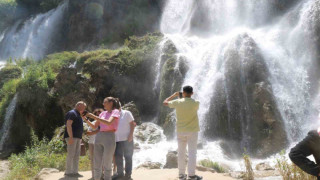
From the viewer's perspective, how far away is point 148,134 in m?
14.6

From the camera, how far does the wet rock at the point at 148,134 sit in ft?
Result: 46.4

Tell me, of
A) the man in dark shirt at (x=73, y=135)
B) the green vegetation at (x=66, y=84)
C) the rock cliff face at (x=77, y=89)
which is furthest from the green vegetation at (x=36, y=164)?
the rock cliff face at (x=77, y=89)

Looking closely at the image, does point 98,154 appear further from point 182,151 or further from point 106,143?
point 182,151

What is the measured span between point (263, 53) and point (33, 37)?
1012 inches

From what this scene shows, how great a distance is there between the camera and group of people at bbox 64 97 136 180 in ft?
17.4

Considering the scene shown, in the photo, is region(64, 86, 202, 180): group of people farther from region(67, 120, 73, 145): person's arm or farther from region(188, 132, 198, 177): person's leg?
region(67, 120, 73, 145): person's arm

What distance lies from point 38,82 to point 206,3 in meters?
14.3

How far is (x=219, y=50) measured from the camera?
16859mm

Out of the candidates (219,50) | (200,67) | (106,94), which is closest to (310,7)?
(219,50)

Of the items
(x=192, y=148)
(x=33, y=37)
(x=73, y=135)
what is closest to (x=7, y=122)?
(x=73, y=135)

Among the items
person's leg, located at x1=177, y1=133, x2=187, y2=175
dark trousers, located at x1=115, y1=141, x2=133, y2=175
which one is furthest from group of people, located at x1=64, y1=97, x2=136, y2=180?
person's leg, located at x1=177, y1=133, x2=187, y2=175

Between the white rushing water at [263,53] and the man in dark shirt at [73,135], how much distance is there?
4.89 m

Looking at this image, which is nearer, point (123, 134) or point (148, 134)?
point (123, 134)

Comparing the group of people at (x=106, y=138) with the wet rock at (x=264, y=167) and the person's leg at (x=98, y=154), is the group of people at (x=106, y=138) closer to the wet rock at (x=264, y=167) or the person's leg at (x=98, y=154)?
the person's leg at (x=98, y=154)
